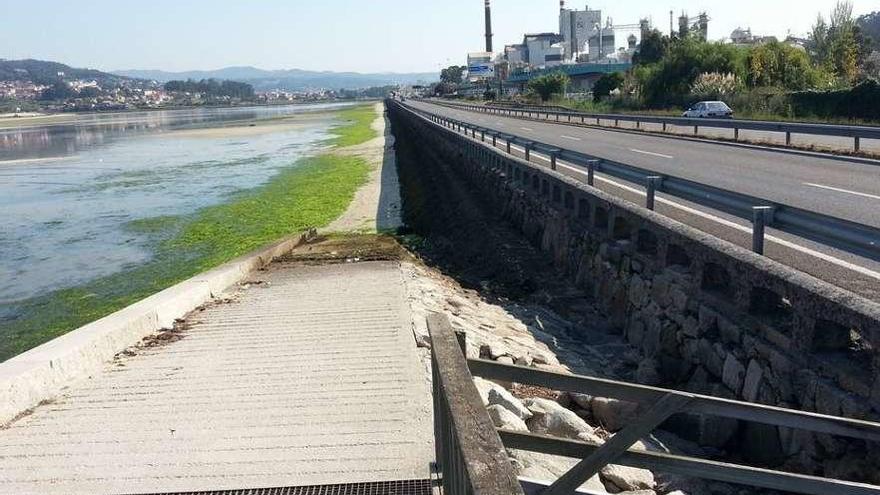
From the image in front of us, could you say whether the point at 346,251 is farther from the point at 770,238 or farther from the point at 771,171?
the point at 771,171

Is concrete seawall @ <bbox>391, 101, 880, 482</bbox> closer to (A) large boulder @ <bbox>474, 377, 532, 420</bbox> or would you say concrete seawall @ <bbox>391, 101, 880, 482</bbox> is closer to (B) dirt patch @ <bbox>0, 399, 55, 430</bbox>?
(A) large boulder @ <bbox>474, 377, 532, 420</bbox>

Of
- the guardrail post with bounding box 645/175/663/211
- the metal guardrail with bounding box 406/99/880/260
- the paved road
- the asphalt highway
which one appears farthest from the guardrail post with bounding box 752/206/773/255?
the paved road

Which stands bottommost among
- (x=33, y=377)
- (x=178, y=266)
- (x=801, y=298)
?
(x=178, y=266)

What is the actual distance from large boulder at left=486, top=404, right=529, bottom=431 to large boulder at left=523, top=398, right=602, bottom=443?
0.61ft

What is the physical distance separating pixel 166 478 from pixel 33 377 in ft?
7.52

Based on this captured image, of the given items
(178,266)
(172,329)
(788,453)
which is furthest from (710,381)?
(178,266)

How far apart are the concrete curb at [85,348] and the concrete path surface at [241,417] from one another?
0.18 meters

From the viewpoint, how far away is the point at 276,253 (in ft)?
48.0

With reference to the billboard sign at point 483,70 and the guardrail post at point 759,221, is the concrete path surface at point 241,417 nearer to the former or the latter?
the guardrail post at point 759,221

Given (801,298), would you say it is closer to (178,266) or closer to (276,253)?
(276,253)

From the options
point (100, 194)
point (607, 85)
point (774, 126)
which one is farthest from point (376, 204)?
point (607, 85)

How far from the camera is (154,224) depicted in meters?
28.0

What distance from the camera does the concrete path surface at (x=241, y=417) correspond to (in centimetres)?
489

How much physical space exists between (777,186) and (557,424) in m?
9.15
